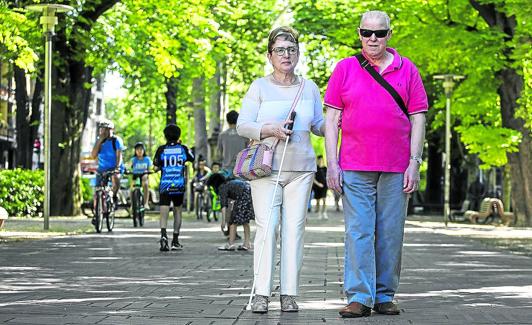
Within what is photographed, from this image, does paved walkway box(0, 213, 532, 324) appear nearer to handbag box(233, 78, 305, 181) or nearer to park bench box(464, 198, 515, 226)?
handbag box(233, 78, 305, 181)

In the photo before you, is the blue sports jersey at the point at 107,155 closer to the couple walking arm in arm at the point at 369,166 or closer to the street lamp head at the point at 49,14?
the street lamp head at the point at 49,14

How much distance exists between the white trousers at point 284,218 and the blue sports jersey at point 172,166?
28.5 ft

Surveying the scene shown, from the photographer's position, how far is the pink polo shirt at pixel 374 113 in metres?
9.48

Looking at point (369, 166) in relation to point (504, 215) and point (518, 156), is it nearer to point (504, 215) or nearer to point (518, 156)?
point (518, 156)

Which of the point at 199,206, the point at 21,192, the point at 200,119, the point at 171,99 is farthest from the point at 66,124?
the point at 200,119

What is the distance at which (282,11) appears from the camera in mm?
50688

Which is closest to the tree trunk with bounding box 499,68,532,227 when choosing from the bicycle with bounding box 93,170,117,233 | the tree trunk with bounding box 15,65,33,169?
the bicycle with bounding box 93,170,117,233

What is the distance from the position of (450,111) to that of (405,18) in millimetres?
5041

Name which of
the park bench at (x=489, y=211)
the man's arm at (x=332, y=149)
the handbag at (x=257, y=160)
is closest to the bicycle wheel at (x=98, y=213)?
the handbag at (x=257, y=160)

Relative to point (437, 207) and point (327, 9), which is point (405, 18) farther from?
point (437, 207)

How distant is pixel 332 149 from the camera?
31.2 feet

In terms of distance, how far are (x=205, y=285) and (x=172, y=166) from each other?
6.59m

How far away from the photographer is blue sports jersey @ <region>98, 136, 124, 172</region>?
24.4 meters

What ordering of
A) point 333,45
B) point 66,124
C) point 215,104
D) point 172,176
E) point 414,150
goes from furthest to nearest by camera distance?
point 215,104 → point 333,45 → point 66,124 → point 172,176 → point 414,150
